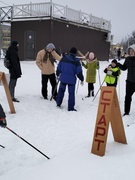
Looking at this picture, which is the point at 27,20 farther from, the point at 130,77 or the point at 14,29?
the point at 130,77

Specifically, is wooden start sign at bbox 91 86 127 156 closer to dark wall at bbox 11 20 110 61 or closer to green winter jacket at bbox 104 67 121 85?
green winter jacket at bbox 104 67 121 85

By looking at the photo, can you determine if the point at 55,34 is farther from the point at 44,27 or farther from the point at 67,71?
the point at 67,71

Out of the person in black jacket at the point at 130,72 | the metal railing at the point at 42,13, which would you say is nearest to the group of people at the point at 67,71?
the person in black jacket at the point at 130,72

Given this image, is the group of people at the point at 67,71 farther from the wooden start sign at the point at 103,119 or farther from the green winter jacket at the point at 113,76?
the wooden start sign at the point at 103,119

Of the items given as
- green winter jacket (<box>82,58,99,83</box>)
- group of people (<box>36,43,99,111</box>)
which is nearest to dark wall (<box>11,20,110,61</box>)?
green winter jacket (<box>82,58,99,83</box>)

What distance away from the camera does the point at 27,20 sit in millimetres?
20984

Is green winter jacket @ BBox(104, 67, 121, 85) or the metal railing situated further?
the metal railing

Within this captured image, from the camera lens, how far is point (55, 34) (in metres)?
21.1

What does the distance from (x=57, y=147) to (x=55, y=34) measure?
1700cm

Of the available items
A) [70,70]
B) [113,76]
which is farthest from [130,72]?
[70,70]

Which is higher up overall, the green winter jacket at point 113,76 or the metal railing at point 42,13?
the metal railing at point 42,13

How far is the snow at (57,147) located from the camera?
3555mm

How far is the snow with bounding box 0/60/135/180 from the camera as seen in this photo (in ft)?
11.7

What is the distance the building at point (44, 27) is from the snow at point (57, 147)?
500 inches
